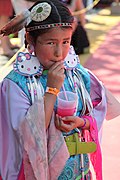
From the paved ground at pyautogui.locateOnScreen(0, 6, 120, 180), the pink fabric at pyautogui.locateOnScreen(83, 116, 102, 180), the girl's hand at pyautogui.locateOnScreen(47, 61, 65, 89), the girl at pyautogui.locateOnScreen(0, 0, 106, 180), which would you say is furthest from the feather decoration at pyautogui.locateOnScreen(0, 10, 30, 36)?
the paved ground at pyautogui.locateOnScreen(0, 6, 120, 180)

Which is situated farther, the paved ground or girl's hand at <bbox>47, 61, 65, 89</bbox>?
the paved ground

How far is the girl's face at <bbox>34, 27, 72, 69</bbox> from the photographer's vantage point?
2215 millimetres

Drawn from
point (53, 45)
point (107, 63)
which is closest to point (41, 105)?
point (53, 45)

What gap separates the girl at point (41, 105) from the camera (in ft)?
7.25

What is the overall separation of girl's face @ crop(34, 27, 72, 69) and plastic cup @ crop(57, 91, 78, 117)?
0.57 feet

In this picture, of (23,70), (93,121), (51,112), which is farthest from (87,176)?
(23,70)

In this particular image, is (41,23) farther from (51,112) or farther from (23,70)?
(51,112)

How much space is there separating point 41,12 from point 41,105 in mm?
436

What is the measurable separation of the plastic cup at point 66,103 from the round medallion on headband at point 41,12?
1.26 feet

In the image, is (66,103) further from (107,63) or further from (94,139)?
(107,63)

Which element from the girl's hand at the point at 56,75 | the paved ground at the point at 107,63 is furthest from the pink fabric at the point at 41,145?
the paved ground at the point at 107,63

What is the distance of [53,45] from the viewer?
2.22 m

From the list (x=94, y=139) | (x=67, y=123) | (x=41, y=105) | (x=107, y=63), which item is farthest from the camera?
(x=107, y=63)

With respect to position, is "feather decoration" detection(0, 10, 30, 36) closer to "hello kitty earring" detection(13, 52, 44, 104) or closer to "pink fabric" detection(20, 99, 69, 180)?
"hello kitty earring" detection(13, 52, 44, 104)
